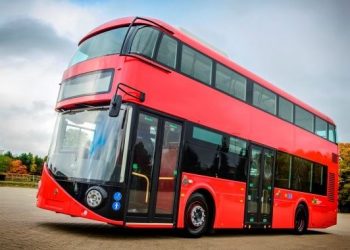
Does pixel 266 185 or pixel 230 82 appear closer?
pixel 230 82

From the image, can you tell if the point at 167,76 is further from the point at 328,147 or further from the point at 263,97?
the point at 328,147

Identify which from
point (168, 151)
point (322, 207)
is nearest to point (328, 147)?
point (322, 207)

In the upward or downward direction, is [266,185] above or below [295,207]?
above

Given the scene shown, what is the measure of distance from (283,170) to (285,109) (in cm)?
207

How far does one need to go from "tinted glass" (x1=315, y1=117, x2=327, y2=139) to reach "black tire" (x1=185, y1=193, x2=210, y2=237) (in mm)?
7925

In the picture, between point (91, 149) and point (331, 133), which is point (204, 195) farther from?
point (331, 133)

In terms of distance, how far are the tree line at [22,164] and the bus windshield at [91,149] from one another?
103 metres

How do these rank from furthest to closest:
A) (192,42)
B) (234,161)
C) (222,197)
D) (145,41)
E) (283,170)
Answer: (283,170) < (234,161) < (222,197) < (192,42) < (145,41)

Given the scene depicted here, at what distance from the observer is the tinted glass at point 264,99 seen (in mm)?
12422

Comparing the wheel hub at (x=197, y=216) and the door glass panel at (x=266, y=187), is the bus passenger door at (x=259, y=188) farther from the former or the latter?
the wheel hub at (x=197, y=216)

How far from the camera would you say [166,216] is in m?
8.81

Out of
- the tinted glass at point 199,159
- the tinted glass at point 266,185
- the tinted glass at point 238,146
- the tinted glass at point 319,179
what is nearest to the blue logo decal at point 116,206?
the tinted glass at point 199,159

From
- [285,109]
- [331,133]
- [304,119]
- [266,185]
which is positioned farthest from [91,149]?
[331,133]

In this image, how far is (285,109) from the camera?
46.0 feet
